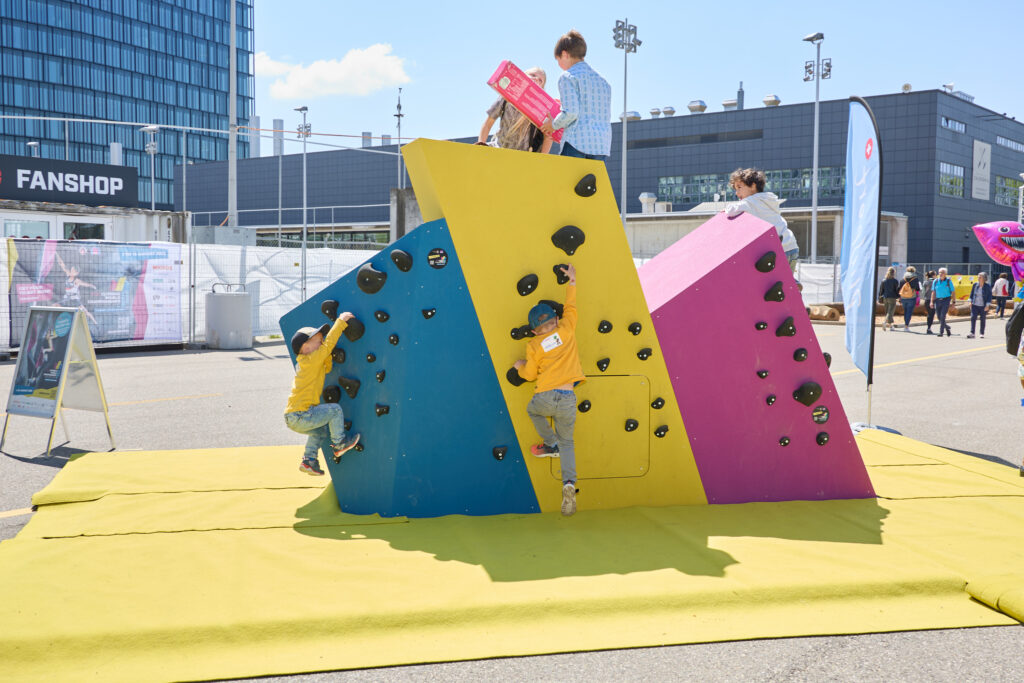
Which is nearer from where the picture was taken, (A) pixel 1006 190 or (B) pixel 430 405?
(B) pixel 430 405

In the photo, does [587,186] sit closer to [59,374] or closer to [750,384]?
[750,384]

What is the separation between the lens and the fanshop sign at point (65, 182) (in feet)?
72.0

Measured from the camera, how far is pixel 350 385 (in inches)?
208

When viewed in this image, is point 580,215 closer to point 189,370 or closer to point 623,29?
point 189,370

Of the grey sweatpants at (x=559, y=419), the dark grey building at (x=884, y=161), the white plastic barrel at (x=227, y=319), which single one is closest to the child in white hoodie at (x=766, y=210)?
the grey sweatpants at (x=559, y=419)

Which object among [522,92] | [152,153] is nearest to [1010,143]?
[152,153]

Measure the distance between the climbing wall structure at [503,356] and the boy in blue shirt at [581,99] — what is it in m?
0.53

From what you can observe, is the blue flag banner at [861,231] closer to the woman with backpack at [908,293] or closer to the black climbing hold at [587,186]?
the black climbing hold at [587,186]

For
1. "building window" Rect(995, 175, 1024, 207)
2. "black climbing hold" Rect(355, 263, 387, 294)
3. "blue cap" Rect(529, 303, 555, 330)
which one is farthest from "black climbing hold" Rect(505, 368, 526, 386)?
"building window" Rect(995, 175, 1024, 207)

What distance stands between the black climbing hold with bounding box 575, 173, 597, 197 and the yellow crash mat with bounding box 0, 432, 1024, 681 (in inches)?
81.0

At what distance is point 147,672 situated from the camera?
3135mm

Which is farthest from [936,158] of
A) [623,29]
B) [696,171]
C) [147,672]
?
[147,672]

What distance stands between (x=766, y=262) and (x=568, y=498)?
6.85ft

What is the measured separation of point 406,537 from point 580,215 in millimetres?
2264
